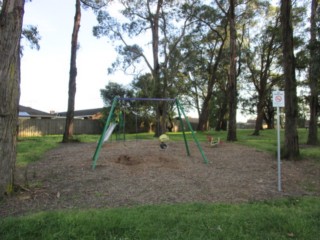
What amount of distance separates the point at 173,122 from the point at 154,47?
1649cm

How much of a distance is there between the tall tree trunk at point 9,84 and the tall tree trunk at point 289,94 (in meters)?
7.96

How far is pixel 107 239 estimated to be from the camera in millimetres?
3324

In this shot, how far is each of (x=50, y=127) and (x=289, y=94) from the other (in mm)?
24801

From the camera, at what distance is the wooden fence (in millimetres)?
26975

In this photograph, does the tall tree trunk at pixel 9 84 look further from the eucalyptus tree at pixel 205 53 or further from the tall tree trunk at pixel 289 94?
the eucalyptus tree at pixel 205 53

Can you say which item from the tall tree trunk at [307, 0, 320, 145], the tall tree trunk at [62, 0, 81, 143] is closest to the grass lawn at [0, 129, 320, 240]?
the tall tree trunk at [307, 0, 320, 145]

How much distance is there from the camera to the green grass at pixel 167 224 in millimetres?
3420

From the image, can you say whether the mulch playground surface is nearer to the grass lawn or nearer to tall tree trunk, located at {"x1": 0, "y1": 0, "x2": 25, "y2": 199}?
tall tree trunk, located at {"x1": 0, "y1": 0, "x2": 25, "y2": 199}

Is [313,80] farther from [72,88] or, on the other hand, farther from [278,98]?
[72,88]

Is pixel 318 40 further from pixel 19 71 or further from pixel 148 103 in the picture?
pixel 148 103

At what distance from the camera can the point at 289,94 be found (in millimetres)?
9820

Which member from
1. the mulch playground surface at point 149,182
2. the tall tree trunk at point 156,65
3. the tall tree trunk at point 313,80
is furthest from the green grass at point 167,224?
the tall tree trunk at point 156,65

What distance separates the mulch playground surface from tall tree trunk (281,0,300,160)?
0.65m

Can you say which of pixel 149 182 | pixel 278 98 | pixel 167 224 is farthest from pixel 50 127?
pixel 167 224
